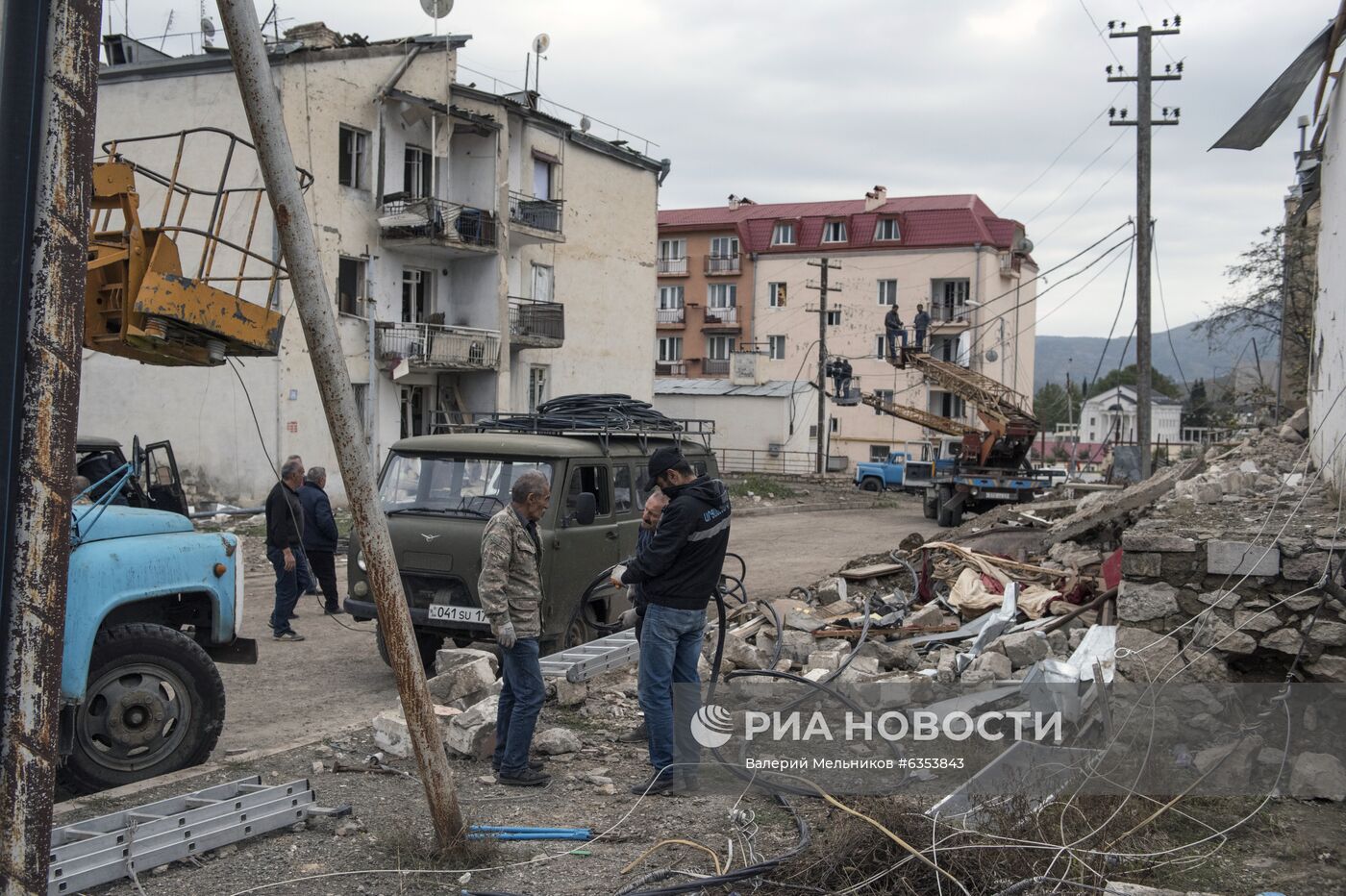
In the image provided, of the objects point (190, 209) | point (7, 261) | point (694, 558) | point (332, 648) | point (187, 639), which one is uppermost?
point (190, 209)

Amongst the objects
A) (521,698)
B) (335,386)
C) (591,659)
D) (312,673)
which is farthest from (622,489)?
(335,386)

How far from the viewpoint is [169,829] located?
16.9ft

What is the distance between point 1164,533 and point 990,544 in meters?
6.41

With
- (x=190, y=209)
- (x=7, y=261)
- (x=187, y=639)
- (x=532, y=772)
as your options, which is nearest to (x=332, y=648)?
(x=187, y=639)

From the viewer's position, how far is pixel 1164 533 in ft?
23.7

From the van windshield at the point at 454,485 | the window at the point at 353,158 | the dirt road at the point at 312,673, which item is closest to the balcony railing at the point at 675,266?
the window at the point at 353,158

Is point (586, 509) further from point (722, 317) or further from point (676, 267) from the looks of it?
point (676, 267)

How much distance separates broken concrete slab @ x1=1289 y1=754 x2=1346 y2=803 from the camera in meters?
5.87

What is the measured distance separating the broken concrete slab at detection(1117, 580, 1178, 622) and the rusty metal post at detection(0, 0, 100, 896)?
6084 mm

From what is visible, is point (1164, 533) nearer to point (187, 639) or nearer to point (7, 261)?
point (187, 639)

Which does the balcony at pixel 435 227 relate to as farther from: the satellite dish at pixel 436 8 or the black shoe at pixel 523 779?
the black shoe at pixel 523 779

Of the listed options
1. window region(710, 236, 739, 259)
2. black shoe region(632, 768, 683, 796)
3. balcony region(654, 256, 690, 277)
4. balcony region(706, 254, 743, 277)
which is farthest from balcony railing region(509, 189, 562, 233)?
balcony region(654, 256, 690, 277)

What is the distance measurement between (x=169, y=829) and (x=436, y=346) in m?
23.6

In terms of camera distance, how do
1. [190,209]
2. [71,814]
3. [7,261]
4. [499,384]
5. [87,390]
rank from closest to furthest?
1. [7,261]
2. [71,814]
3. [190,209]
4. [87,390]
5. [499,384]
